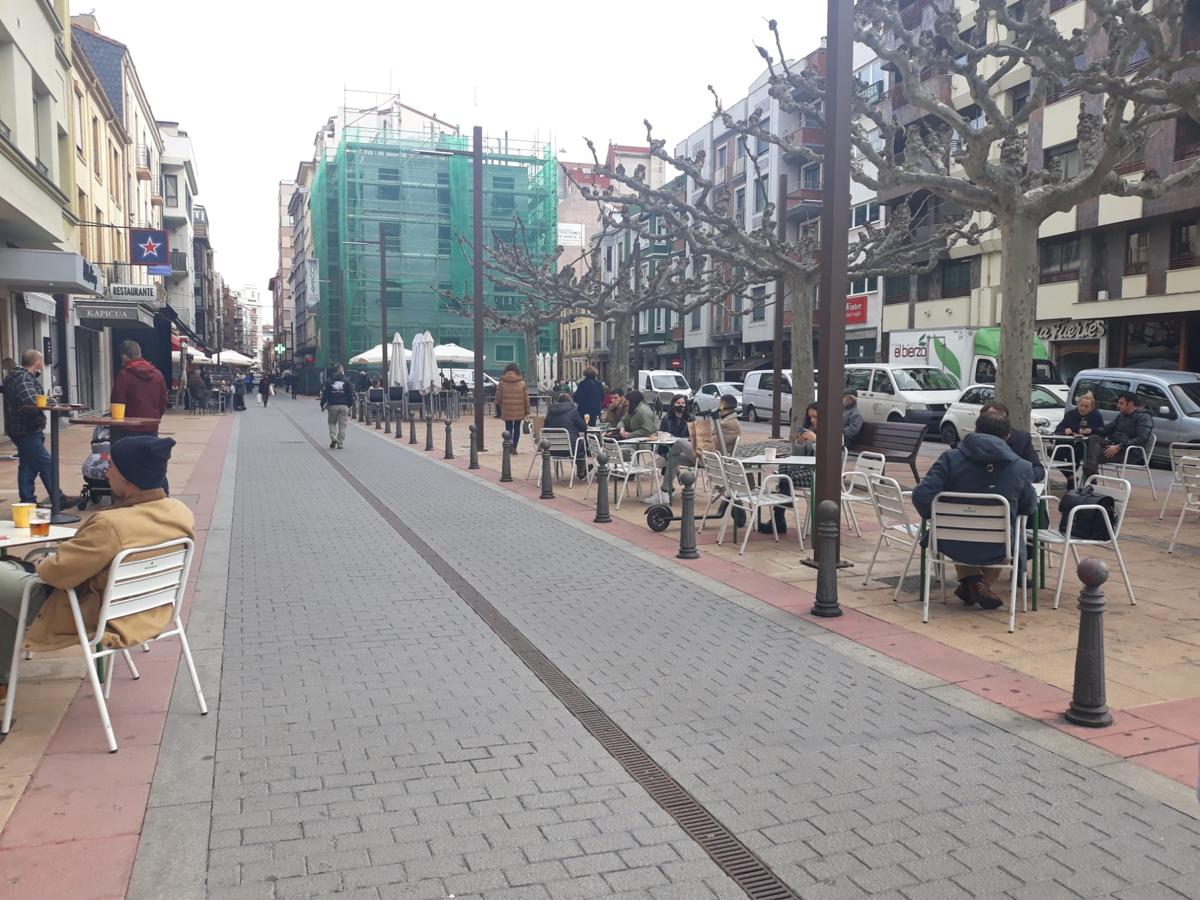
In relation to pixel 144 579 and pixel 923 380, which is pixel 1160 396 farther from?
pixel 144 579

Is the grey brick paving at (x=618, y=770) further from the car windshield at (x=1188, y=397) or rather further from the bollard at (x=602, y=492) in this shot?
the car windshield at (x=1188, y=397)

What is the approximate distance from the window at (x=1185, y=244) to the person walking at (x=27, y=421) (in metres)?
27.8

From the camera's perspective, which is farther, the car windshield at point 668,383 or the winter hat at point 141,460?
the car windshield at point 668,383

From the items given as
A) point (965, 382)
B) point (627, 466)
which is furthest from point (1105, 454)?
point (965, 382)

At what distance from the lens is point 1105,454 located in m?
12.0

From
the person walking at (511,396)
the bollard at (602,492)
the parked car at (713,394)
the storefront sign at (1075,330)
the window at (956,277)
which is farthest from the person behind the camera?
the window at (956,277)

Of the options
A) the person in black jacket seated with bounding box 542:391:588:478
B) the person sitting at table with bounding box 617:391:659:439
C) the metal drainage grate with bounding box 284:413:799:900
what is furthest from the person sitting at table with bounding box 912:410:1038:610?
the person in black jacket seated with bounding box 542:391:588:478

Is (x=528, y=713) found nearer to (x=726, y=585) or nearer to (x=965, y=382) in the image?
(x=726, y=585)

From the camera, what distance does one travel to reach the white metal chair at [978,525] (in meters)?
6.24

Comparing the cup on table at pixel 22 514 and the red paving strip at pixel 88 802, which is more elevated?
the cup on table at pixel 22 514

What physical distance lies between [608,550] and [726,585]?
1858mm

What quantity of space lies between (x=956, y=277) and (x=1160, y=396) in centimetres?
1973

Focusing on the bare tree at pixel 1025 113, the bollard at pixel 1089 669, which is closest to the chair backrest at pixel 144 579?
the bollard at pixel 1089 669

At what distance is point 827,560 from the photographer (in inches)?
259
